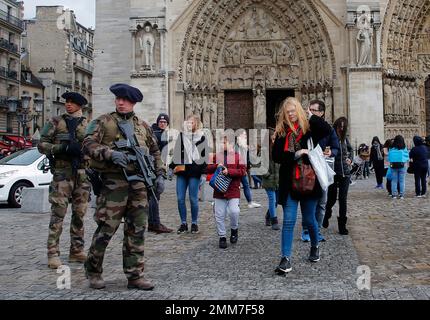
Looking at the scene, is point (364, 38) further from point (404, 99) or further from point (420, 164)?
point (420, 164)

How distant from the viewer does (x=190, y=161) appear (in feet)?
25.7

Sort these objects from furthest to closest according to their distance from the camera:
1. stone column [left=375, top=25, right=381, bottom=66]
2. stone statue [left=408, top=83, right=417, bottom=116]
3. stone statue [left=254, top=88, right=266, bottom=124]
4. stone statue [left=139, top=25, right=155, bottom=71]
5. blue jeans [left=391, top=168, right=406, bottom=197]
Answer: stone statue [left=254, top=88, right=266, bottom=124], stone statue [left=408, top=83, right=417, bottom=116], stone statue [left=139, top=25, right=155, bottom=71], stone column [left=375, top=25, right=381, bottom=66], blue jeans [left=391, top=168, right=406, bottom=197]

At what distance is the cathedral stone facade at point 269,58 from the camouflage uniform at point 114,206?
606 inches

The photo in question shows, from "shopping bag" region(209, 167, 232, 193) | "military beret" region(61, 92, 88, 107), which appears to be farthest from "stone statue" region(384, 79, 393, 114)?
"military beret" region(61, 92, 88, 107)

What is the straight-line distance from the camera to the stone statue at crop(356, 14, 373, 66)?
18812 mm

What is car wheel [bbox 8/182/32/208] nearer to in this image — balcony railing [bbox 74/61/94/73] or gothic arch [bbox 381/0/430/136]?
gothic arch [bbox 381/0/430/136]

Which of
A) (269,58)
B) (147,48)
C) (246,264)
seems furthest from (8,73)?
(246,264)

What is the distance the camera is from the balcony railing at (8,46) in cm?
4078

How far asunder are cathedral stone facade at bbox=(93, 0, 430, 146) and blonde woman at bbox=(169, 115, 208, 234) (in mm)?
12144

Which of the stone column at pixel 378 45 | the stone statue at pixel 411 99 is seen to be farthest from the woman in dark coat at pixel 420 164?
the stone statue at pixel 411 99

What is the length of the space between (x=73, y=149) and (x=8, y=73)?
3942 cm

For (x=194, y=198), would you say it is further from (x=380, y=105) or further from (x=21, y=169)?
(x=380, y=105)

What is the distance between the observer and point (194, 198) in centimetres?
799

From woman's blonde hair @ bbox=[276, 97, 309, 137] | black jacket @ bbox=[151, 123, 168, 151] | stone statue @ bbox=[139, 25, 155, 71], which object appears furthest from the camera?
stone statue @ bbox=[139, 25, 155, 71]
